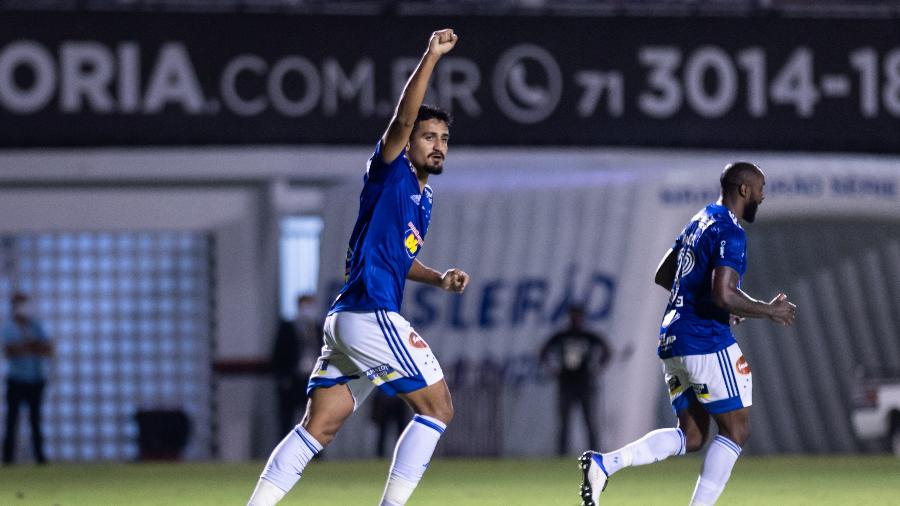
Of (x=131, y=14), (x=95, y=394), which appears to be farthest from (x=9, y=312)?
(x=131, y=14)

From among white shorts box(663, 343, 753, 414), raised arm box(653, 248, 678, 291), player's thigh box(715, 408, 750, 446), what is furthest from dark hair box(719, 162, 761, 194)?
player's thigh box(715, 408, 750, 446)

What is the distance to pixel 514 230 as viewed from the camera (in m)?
17.7

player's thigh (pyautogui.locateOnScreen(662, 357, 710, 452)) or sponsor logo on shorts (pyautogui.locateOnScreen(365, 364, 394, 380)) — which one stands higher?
sponsor logo on shorts (pyautogui.locateOnScreen(365, 364, 394, 380))

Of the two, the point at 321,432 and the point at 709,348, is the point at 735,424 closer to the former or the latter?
the point at 709,348

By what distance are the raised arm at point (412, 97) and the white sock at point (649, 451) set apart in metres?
2.20

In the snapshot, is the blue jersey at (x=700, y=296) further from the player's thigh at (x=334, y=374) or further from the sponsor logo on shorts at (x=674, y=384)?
the player's thigh at (x=334, y=374)

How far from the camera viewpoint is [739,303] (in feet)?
27.0

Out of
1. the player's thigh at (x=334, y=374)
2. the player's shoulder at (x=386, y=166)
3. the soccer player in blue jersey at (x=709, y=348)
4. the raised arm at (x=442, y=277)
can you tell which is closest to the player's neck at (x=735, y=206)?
the soccer player in blue jersey at (x=709, y=348)

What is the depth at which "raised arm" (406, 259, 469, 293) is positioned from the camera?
7.68 meters

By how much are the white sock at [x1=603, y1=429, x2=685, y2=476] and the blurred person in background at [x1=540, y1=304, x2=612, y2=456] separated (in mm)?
8285

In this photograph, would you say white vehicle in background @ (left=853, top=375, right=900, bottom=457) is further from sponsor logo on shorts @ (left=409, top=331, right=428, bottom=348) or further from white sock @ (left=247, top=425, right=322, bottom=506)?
white sock @ (left=247, top=425, right=322, bottom=506)

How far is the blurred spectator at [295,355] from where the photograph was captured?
17.8 m

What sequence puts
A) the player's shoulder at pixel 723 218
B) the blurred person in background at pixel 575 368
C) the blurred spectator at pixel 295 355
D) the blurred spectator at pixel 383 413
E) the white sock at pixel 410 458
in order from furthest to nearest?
the blurred spectator at pixel 295 355, the blurred spectator at pixel 383 413, the blurred person in background at pixel 575 368, the player's shoulder at pixel 723 218, the white sock at pixel 410 458

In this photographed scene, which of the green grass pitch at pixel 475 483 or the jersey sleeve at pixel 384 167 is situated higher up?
the jersey sleeve at pixel 384 167
